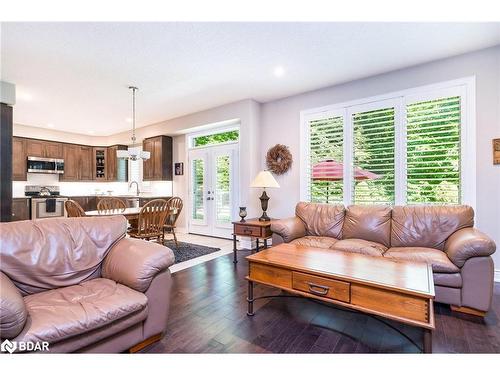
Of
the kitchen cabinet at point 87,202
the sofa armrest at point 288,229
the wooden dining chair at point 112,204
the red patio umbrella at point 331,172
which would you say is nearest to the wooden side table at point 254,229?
the sofa armrest at point 288,229

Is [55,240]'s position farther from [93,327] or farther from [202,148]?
[202,148]

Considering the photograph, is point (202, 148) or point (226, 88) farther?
point (202, 148)

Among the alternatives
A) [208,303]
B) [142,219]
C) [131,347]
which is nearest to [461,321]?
[208,303]

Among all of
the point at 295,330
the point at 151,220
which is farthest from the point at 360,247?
the point at 151,220

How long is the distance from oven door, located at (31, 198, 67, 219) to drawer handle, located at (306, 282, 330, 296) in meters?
6.68

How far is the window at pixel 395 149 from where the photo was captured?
3.05m

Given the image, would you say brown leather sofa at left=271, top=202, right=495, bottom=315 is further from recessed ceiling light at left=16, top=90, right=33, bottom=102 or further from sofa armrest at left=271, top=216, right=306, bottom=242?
recessed ceiling light at left=16, top=90, right=33, bottom=102

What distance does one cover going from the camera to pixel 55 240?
5.91 ft

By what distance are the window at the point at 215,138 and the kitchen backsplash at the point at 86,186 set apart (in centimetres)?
132

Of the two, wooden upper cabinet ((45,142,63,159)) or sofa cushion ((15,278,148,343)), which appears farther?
wooden upper cabinet ((45,142,63,159))

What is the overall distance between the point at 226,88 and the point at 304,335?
3.58 meters

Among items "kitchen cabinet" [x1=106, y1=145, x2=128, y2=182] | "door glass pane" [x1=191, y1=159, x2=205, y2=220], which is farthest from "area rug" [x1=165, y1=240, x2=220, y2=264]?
"kitchen cabinet" [x1=106, y1=145, x2=128, y2=182]

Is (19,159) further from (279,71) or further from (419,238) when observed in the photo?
(419,238)

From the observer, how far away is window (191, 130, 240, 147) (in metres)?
5.26
